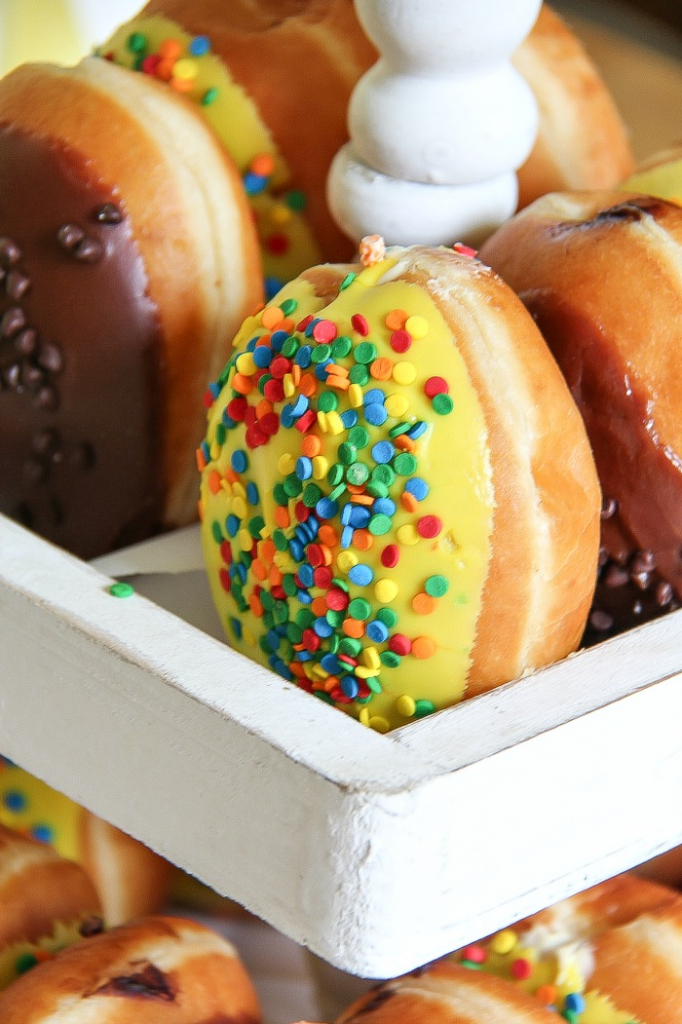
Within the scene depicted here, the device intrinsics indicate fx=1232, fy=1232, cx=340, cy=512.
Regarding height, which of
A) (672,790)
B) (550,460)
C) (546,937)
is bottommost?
(546,937)

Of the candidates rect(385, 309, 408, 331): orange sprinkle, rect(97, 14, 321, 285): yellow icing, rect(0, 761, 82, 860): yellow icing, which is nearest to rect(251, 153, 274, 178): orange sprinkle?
rect(97, 14, 321, 285): yellow icing

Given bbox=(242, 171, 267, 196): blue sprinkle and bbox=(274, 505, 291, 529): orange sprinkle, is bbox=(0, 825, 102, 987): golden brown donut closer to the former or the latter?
bbox=(274, 505, 291, 529): orange sprinkle

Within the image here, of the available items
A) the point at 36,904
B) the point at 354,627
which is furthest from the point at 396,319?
the point at 36,904

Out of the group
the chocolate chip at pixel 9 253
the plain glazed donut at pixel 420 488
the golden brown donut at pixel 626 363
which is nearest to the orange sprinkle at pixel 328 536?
the plain glazed donut at pixel 420 488

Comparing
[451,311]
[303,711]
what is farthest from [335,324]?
[303,711]

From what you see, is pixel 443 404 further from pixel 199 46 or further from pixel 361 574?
pixel 199 46

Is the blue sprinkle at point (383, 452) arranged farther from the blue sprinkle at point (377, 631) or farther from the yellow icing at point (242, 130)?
the yellow icing at point (242, 130)

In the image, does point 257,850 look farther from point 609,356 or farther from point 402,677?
point 609,356
